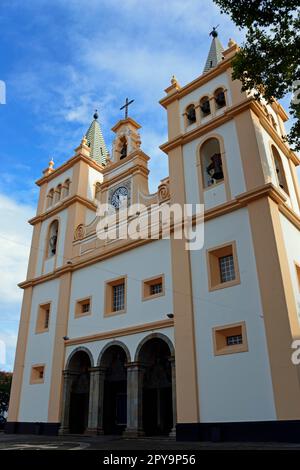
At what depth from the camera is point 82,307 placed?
19.7m

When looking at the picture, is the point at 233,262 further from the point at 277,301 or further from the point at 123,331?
the point at 123,331

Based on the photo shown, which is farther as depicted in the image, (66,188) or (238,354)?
(66,188)

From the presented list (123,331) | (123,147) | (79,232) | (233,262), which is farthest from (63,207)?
(233,262)

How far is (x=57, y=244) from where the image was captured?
2289cm

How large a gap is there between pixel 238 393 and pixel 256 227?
5513mm

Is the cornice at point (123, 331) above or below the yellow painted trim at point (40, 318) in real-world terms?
below

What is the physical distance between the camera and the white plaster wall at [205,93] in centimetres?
1766

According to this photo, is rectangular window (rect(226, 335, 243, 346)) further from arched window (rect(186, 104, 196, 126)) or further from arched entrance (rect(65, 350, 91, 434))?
arched window (rect(186, 104, 196, 126))

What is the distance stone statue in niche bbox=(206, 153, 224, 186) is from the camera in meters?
16.5

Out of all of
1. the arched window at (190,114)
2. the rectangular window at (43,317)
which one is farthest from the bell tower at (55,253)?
the arched window at (190,114)

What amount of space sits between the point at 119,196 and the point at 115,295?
5.61 m

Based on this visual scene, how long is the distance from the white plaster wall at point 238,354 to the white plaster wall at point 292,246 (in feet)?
4.68

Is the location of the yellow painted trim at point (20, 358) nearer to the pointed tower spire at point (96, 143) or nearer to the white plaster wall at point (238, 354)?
the pointed tower spire at point (96, 143)

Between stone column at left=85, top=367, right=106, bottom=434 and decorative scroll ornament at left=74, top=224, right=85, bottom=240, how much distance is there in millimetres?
7332
